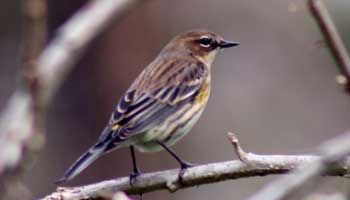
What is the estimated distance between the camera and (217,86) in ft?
47.9

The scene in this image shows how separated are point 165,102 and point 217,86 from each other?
816cm

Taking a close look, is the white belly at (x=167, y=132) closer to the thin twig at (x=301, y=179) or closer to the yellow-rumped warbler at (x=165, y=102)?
the yellow-rumped warbler at (x=165, y=102)

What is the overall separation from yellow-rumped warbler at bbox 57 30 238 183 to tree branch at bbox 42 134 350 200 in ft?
0.23

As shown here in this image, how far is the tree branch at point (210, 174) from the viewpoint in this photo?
486 cm

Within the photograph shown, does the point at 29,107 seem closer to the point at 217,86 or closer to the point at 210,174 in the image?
the point at 210,174

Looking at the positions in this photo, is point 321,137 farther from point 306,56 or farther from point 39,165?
point 39,165

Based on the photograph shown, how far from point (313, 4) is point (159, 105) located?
11.9 ft

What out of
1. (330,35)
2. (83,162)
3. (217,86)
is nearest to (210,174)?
(83,162)

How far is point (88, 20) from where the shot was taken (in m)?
2.76

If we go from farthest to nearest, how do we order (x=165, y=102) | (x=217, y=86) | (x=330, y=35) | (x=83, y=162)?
(x=217, y=86) < (x=165, y=102) < (x=83, y=162) < (x=330, y=35)

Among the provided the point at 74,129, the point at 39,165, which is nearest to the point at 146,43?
the point at 74,129

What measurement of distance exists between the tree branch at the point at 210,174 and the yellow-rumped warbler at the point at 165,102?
71mm

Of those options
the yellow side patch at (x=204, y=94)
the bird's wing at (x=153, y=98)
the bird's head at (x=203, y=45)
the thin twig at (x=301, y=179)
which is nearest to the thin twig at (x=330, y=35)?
the thin twig at (x=301, y=179)

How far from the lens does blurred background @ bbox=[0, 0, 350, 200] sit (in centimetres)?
990
